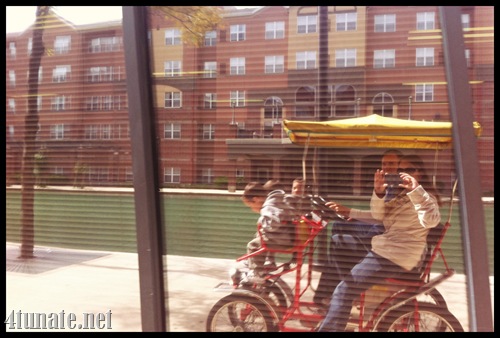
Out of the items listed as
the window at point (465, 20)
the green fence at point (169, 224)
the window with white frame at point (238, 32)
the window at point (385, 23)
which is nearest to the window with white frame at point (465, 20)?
the window at point (465, 20)

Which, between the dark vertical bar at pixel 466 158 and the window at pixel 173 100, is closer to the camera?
the dark vertical bar at pixel 466 158

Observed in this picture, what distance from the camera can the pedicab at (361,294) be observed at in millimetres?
2996

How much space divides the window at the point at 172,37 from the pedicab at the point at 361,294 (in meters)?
0.99

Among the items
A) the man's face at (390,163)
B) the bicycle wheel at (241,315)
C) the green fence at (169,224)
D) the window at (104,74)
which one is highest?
the window at (104,74)

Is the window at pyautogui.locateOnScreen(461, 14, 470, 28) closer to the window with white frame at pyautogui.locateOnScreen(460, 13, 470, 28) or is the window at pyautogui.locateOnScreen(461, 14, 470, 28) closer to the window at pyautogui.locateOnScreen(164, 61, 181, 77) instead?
the window with white frame at pyautogui.locateOnScreen(460, 13, 470, 28)

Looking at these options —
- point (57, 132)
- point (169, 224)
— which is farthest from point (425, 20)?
point (57, 132)

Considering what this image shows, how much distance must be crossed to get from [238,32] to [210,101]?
51 cm

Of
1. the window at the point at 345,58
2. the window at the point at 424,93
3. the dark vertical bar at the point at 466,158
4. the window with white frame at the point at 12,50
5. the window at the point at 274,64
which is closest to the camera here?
the dark vertical bar at the point at 466,158

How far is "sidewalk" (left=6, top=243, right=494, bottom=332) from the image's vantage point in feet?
11.1

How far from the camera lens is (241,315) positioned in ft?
11.0

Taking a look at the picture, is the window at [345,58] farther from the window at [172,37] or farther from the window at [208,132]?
the window at [172,37]

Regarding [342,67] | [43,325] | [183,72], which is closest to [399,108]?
[342,67]

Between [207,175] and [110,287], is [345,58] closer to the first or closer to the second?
[207,175]

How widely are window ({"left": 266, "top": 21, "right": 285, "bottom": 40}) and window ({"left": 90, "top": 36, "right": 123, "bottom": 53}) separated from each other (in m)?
1.04
